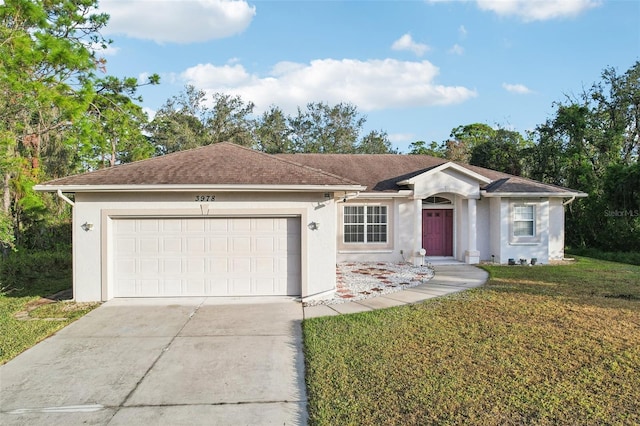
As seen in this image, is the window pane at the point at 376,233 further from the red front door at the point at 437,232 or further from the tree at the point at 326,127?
the tree at the point at 326,127

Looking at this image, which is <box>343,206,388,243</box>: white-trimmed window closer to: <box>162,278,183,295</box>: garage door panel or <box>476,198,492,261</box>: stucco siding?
<box>476,198,492,261</box>: stucco siding

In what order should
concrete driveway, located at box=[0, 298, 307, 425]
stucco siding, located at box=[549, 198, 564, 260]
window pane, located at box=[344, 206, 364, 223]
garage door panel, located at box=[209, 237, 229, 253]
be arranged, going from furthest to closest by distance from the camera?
stucco siding, located at box=[549, 198, 564, 260] < window pane, located at box=[344, 206, 364, 223] < garage door panel, located at box=[209, 237, 229, 253] < concrete driveway, located at box=[0, 298, 307, 425]

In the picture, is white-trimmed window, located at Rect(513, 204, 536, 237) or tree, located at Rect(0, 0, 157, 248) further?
white-trimmed window, located at Rect(513, 204, 536, 237)

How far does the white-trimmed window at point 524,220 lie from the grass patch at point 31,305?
1440 centimetres

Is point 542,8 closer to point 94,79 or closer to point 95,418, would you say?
point 95,418

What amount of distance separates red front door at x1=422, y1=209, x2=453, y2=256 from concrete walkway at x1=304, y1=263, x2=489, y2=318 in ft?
6.66

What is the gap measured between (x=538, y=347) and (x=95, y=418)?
19.9 ft

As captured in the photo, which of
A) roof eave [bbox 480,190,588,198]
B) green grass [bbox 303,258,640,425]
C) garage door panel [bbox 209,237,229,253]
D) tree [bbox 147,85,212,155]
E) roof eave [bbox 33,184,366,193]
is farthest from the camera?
tree [bbox 147,85,212,155]

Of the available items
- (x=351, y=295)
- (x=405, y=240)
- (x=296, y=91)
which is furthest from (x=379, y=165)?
(x=296, y=91)

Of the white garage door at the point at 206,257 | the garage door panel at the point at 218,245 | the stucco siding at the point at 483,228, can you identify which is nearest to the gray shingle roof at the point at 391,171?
the stucco siding at the point at 483,228

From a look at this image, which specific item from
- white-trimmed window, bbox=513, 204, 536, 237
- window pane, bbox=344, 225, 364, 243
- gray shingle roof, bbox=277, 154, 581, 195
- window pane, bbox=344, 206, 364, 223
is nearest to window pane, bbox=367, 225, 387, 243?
window pane, bbox=344, 225, 364, 243

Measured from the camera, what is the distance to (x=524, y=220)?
14867 millimetres

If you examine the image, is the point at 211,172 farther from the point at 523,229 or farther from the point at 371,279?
the point at 523,229

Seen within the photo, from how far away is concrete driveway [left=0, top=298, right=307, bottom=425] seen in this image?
4.14 meters
